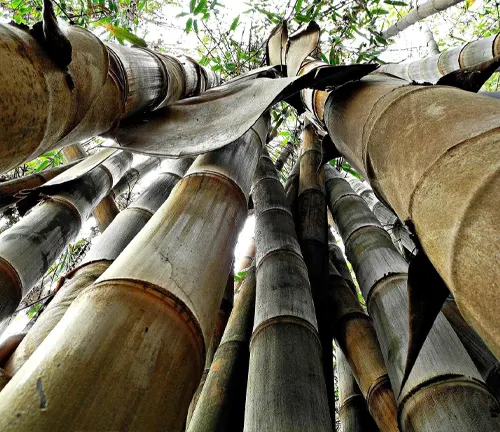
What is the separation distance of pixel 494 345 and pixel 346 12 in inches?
143

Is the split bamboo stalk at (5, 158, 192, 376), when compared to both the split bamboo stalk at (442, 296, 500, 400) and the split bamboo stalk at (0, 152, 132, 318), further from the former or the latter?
the split bamboo stalk at (442, 296, 500, 400)

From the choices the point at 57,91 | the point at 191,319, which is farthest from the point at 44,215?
the point at 191,319

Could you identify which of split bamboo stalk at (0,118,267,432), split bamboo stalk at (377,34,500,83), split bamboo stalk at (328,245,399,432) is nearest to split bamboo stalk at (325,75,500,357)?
split bamboo stalk at (0,118,267,432)

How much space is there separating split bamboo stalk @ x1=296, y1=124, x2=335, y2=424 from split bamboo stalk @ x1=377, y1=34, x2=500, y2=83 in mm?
688

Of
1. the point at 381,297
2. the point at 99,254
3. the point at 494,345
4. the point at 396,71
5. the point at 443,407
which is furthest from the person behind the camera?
the point at 396,71

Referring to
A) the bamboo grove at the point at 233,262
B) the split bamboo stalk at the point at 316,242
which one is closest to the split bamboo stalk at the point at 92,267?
the bamboo grove at the point at 233,262

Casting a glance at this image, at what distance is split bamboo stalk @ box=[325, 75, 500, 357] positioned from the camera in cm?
40

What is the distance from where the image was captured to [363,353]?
1194 millimetres

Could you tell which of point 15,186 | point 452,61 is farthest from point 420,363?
A: point 452,61

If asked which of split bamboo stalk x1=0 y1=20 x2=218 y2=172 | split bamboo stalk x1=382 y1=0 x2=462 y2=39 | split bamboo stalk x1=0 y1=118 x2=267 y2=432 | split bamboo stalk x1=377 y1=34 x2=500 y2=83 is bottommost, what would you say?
split bamboo stalk x1=0 y1=118 x2=267 y2=432

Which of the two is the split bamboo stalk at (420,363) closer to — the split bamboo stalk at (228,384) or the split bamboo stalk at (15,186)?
the split bamboo stalk at (228,384)

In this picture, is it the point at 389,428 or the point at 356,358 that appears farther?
the point at 356,358

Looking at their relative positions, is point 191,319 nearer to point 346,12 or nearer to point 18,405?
point 18,405

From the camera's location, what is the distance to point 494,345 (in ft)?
1.27
